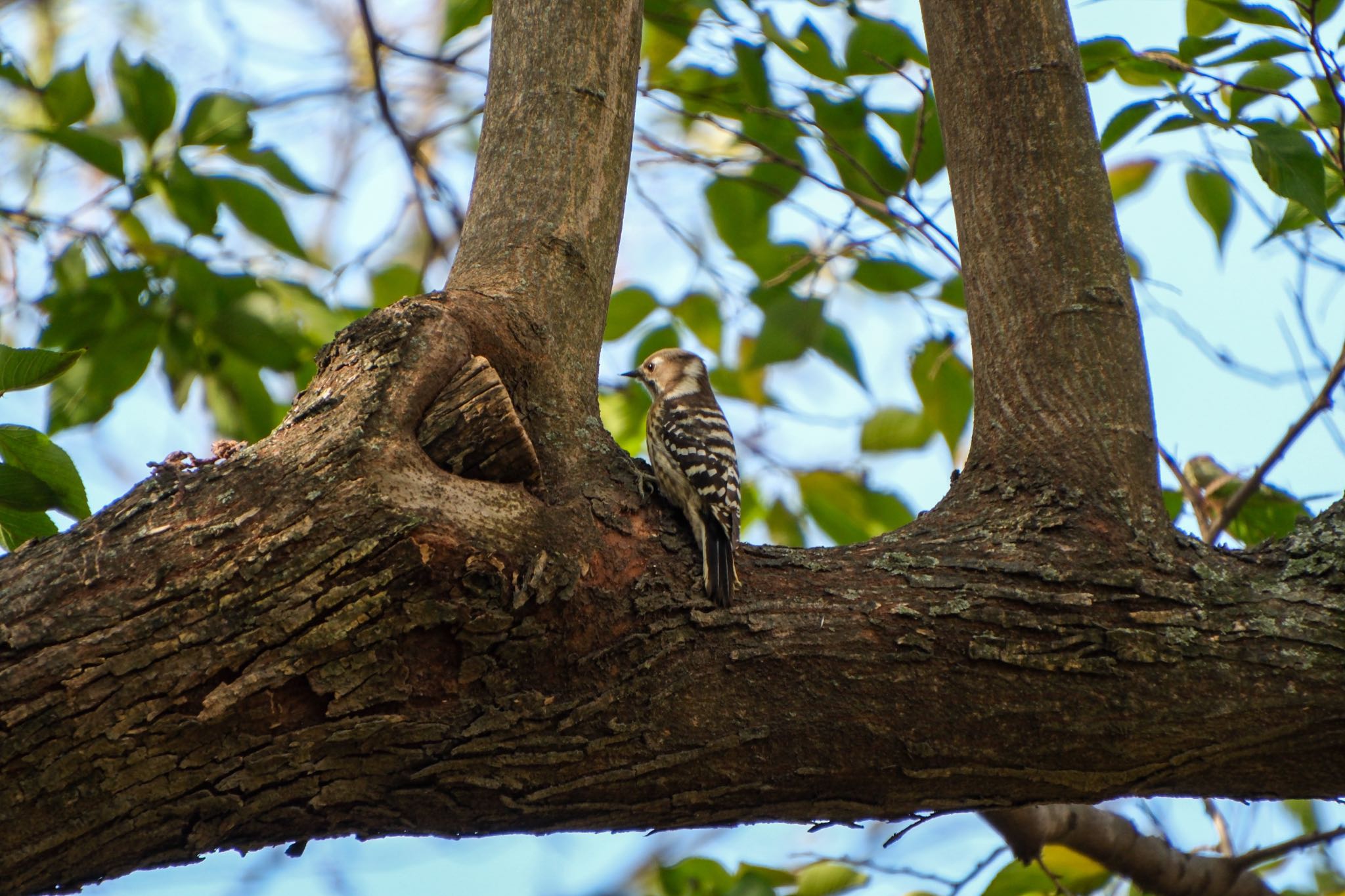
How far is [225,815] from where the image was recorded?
6.84 feet

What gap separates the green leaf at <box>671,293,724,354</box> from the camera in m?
4.92

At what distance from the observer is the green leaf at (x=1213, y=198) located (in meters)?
3.92

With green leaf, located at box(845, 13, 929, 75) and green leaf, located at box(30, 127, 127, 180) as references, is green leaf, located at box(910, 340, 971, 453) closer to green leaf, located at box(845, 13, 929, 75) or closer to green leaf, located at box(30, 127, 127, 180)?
green leaf, located at box(845, 13, 929, 75)

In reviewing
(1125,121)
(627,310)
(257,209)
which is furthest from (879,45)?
(257,209)

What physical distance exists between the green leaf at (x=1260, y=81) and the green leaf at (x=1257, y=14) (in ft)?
1.07

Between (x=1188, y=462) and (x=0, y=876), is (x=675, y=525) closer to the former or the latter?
(x=0, y=876)

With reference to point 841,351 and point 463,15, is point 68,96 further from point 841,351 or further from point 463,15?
point 841,351

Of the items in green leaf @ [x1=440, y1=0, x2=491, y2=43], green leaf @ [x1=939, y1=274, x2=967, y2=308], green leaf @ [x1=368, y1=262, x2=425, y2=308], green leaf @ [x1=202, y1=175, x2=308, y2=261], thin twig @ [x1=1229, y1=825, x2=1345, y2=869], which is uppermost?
green leaf @ [x1=440, y1=0, x2=491, y2=43]

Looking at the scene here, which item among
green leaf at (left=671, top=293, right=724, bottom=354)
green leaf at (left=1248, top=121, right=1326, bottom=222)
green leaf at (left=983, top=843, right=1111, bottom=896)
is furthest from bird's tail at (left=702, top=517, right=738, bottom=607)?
green leaf at (left=671, top=293, right=724, bottom=354)

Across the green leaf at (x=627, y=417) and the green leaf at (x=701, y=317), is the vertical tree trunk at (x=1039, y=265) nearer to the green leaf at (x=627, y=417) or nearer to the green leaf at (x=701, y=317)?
the green leaf at (x=701, y=317)

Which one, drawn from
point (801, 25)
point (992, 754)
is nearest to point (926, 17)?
point (801, 25)

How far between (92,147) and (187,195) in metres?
0.31

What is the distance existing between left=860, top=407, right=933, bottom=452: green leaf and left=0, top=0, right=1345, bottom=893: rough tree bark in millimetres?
1556

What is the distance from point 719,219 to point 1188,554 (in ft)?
7.85
